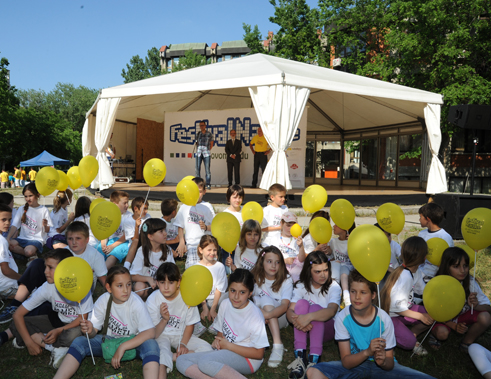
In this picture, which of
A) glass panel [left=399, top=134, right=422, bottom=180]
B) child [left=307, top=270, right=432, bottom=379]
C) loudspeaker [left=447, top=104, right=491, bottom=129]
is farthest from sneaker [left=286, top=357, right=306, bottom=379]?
glass panel [left=399, top=134, right=422, bottom=180]

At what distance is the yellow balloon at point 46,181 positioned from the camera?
4582 millimetres

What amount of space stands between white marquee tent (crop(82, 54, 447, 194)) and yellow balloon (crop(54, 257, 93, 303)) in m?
5.01

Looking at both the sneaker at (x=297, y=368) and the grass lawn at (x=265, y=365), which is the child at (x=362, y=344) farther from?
the grass lawn at (x=265, y=365)

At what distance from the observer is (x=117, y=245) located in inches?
173

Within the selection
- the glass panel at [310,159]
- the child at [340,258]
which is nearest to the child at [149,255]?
the child at [340,258]

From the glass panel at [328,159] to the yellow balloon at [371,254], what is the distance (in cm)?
1406

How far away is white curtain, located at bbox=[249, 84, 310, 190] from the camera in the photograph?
7082 mm

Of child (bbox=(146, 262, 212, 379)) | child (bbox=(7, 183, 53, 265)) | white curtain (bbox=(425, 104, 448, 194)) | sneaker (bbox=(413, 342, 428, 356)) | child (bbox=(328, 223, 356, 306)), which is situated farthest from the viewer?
white curtain (bbox=(425, 104, 448, 194))

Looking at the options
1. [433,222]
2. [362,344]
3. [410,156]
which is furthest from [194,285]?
[410,156]

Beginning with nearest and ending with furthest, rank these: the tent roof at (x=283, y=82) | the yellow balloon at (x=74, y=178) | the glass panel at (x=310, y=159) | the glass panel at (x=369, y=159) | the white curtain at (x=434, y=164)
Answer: the yellow balloon at (x=74, y=178) < the tent roof at (x=283, y=82) < the white curtain at (x=434, y=164) < the glass panel at (x=369, y=159) < the glass panel at (x=310, y=159)

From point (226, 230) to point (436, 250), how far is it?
1.94m

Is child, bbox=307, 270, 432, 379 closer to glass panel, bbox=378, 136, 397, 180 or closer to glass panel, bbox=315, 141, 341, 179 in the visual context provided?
glass panel, bbox=378, 136, 397, 180

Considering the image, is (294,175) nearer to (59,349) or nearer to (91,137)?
(91,137)

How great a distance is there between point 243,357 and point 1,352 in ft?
6.14
